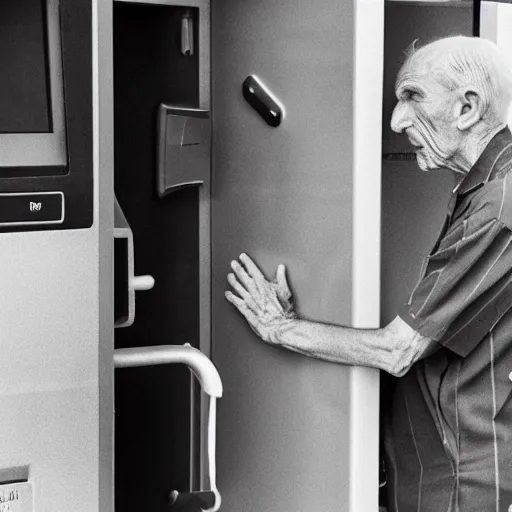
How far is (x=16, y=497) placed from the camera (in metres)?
2.04

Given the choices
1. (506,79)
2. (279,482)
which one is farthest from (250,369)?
(506,79)

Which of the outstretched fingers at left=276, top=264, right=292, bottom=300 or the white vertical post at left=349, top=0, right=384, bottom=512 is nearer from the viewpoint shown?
the white vertical post at left=349, top=0, right=384, bottom=512

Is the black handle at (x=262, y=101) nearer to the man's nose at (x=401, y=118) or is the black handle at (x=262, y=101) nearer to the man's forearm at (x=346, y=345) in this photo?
the man's nose at (x=401, y=118)

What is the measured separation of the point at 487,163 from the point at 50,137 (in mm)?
950

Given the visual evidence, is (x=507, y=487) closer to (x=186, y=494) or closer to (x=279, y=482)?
(x=279, y=482)

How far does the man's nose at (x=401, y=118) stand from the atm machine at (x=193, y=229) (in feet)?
0.39

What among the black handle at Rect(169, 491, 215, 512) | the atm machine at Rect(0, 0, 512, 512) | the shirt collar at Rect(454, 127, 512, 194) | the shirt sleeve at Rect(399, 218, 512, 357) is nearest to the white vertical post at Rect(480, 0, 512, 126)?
the atm machine at Rect(0, 0, 512, 512)

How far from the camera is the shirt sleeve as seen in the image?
2270 millimetres

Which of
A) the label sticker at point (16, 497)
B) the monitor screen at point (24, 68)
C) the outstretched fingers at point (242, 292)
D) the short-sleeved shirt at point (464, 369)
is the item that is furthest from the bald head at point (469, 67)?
the label sticker at point (16, 497)

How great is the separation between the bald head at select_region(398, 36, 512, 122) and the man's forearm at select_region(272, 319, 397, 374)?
0.53 metres

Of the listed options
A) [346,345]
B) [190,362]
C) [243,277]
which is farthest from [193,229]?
[346,345]

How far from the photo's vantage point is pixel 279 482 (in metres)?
2.58

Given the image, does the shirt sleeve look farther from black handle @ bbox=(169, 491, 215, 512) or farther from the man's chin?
black handle @ bbox=(169, 491, 215, 512)

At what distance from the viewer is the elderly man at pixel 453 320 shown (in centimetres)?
228
